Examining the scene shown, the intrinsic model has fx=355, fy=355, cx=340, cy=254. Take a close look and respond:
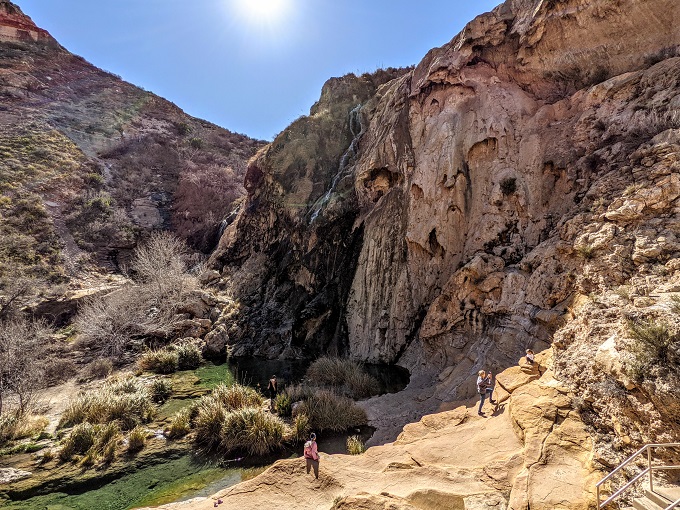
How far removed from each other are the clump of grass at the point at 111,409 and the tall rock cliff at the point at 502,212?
838 cm

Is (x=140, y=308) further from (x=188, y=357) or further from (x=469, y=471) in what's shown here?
(x=469, y=471)

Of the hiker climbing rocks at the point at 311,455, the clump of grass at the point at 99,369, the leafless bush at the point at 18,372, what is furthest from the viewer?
the clump of grass at the point at 99,369

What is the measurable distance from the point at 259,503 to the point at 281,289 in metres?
18.6

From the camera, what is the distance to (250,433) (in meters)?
9.70

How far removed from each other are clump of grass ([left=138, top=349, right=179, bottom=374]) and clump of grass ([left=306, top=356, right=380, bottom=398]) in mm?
6894

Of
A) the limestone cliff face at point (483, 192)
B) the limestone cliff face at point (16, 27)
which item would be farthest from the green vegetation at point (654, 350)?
the limestone cliff face at point (16, 27)

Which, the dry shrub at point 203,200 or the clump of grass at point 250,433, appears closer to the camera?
the clump of grass at point 250,433

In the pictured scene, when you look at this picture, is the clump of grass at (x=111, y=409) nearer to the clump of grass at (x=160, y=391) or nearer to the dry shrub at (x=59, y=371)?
the clump of grass at (x=160, y=391)

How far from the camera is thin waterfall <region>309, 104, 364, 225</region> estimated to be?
2370 centimetres

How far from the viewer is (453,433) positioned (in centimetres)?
716

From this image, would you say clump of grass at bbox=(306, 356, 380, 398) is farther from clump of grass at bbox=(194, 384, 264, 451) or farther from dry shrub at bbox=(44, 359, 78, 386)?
dry shrub at bbox=(44, 359, 78, 386)

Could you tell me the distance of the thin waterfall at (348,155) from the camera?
23.7 meters

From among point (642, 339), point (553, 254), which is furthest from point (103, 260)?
point (642, 339)

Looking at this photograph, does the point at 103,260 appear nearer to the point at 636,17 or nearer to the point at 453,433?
the point at 453,433
